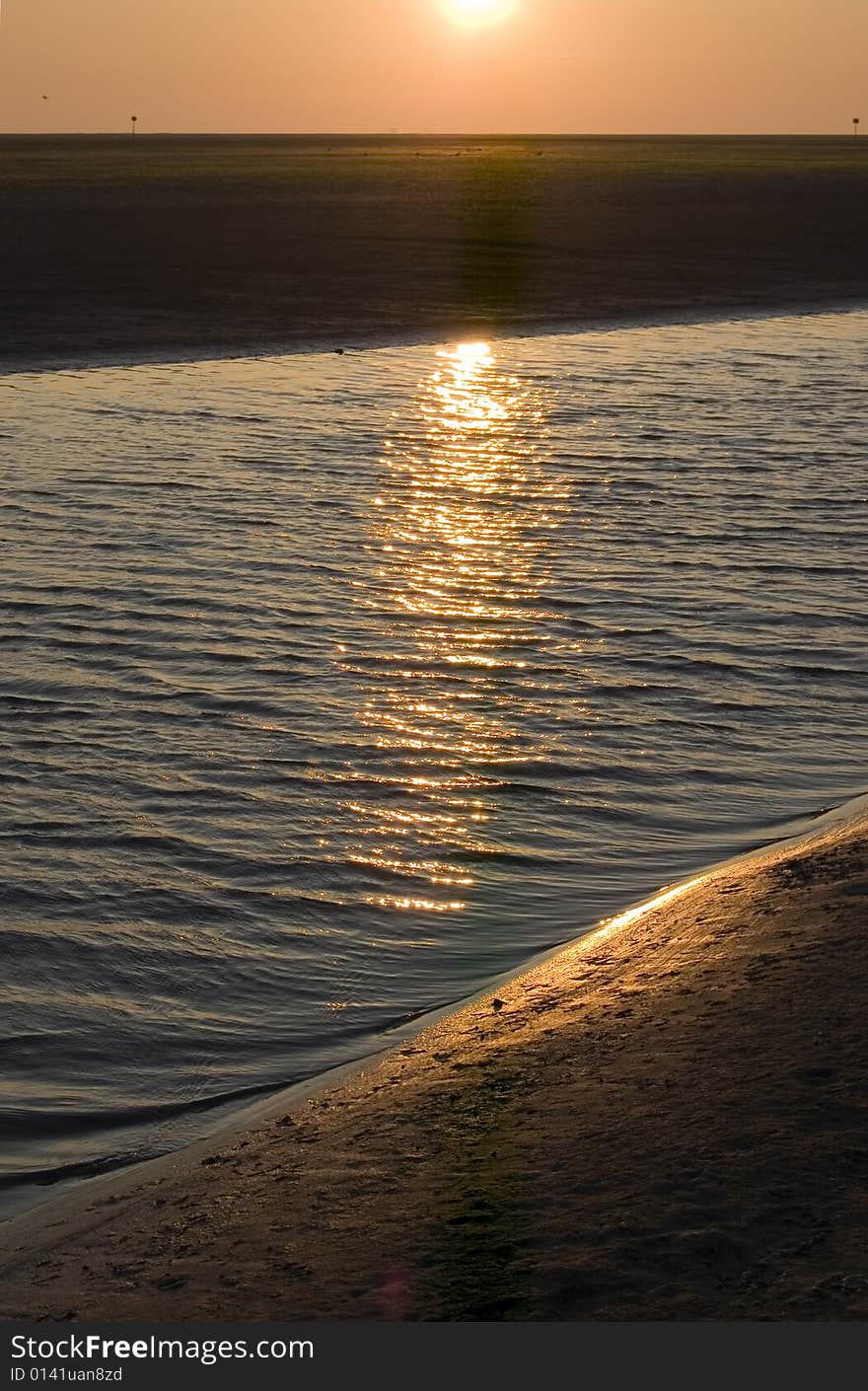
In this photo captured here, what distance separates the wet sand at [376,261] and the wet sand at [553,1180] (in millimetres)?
18987

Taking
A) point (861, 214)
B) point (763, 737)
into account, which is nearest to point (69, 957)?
point (763, 737)

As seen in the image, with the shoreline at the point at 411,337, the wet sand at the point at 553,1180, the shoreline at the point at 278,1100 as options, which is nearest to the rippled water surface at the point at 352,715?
the shoreline at the point at 278,1100

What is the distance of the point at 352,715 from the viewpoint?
8.98m

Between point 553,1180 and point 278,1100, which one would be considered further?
point 278,1100

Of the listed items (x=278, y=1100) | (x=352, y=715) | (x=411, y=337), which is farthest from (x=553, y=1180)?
(x=411, y=337)

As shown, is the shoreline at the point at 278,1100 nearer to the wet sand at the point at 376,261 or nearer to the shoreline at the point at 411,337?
the shoreline at the point at 411,337

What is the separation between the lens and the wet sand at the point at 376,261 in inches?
1071

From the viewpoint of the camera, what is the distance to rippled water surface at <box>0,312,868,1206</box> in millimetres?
6078

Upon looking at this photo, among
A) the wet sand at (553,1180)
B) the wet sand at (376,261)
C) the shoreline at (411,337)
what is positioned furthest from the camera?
the wet sand at (376,261)

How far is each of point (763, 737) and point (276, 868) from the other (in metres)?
2.87

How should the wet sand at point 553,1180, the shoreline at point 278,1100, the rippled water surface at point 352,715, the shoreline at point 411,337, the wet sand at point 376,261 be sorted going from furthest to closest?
the wet sand at point 376,261
the shoreline at point 411,337
the rippled water surface at point 352,715
the shoreline at point 278,1100
the wet sand at point 553,1180

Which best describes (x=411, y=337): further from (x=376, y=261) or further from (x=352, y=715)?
(x=352, y=715)

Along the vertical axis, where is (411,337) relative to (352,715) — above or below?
above

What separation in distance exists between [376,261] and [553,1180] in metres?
34.4
